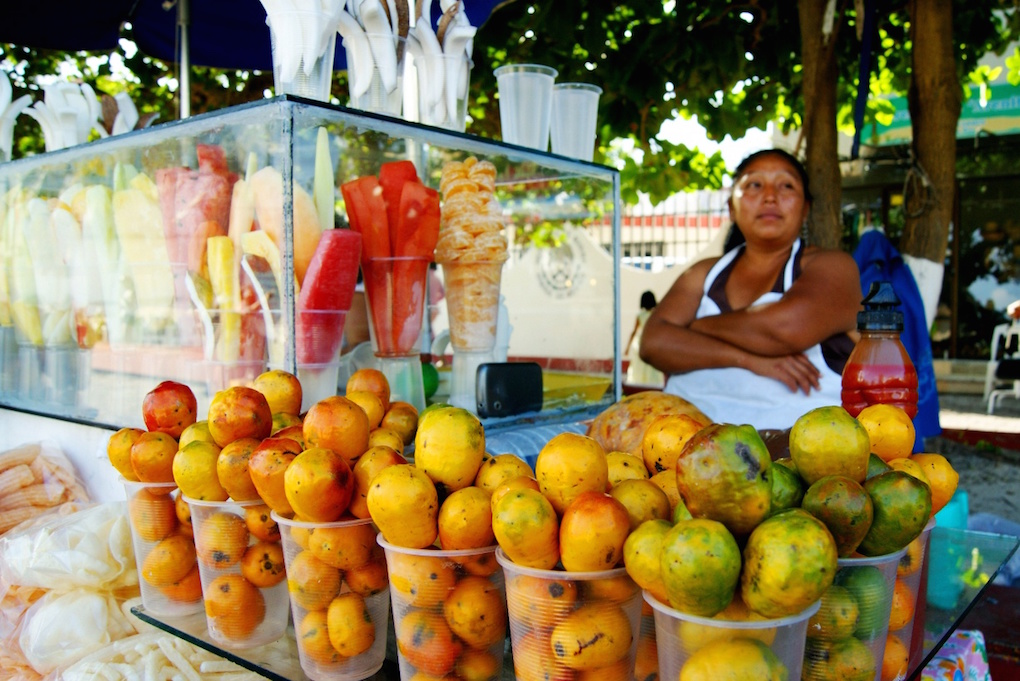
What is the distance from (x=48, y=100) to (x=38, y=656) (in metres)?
1.63

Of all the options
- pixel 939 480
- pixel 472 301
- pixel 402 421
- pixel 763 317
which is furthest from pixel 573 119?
pixel 939 480

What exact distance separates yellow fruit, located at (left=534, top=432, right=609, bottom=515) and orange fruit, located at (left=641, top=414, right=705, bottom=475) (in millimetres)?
197

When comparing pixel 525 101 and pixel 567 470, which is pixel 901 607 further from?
pixel 525 101

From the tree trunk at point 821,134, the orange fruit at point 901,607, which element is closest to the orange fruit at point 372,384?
the orange fruit at point 901,607

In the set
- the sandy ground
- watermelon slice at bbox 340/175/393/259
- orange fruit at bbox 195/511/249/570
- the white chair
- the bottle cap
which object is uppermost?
watermelon slice at bbox 340/175/393/259

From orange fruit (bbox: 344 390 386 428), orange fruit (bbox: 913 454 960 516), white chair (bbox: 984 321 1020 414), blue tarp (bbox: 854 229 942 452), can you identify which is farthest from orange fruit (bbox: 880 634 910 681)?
white chair (bbox: 984 321 1020 414)

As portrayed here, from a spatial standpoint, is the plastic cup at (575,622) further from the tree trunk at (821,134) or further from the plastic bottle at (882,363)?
the tree trunk at (821,134)

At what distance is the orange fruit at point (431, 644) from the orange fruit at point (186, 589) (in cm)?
50

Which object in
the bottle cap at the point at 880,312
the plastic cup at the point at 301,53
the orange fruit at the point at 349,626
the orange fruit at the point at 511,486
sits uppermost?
the plastic cup at the point at 301,53

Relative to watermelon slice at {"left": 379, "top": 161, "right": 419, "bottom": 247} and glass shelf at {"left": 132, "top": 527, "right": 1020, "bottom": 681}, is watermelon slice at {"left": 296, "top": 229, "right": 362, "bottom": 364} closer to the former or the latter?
watermelon slice at {"left": 379, "top": 161, "right": 419, "bottom": 247}

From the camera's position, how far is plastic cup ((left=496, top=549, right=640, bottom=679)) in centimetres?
84

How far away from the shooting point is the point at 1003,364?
7.79 meters

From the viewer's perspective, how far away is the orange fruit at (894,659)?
3.18ft

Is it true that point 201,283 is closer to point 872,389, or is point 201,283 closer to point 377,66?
point 377,66
